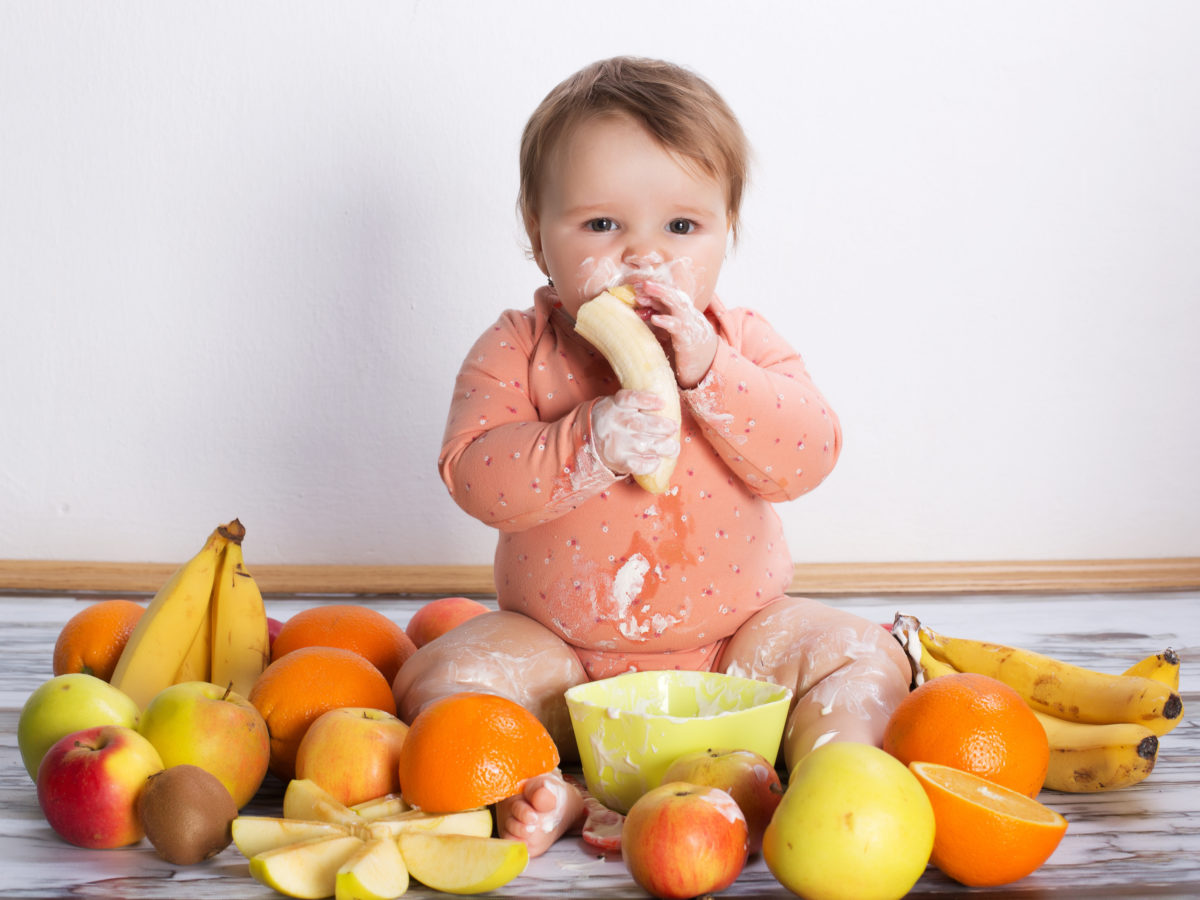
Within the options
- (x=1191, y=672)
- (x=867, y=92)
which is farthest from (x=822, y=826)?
(x=867, y=92)

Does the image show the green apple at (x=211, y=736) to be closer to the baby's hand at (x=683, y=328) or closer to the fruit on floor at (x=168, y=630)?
the fruit on floor at (x=168, y=630)

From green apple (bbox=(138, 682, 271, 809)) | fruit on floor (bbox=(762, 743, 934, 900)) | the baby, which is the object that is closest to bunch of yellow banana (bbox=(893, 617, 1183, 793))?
the baby

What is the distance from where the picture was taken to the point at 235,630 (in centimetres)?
126

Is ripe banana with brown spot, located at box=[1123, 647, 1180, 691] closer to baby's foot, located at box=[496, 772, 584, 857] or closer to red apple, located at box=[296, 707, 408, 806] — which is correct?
baby's foot, located at box=[496, 772, 584, 857]

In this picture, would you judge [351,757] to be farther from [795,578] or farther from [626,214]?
[795,578]

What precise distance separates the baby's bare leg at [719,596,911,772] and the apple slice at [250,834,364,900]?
43cm

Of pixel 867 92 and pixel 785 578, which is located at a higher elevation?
pixel 867 92

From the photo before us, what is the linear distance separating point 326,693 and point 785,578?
524 mm

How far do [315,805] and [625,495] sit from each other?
1.49 ft

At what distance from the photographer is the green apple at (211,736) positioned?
99 cm

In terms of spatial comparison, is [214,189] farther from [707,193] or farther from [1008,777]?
[1008,777]

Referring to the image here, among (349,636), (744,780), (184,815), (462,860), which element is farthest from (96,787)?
(744,780)

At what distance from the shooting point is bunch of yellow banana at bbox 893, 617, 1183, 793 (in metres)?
1.07

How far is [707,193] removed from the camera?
3.88 ft
